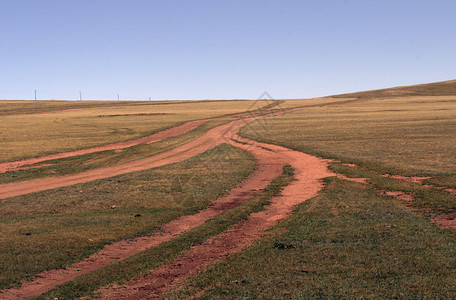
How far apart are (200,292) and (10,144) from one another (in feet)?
154

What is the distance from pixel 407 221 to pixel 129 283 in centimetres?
1033

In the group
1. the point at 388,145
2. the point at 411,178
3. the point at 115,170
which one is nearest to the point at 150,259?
the point at 411,178

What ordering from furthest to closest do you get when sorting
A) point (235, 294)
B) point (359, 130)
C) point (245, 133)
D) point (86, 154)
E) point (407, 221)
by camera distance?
point (245, 133) → point (359, 130) → point (86, 154) → point (407, 221) → point (235, 294)

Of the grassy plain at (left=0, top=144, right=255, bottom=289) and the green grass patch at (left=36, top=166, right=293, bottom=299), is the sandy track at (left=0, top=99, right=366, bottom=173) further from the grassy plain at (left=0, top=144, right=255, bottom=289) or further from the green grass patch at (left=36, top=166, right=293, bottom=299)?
the green grass patch at (left=36, top=166, right=293, bottom=299)

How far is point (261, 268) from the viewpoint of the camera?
10.5 metres

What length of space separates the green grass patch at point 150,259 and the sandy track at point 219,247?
0.35 meters

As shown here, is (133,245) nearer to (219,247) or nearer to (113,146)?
(219,247)

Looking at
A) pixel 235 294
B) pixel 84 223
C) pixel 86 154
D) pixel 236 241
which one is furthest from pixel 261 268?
pixel 86 154

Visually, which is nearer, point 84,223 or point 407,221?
point 407,221

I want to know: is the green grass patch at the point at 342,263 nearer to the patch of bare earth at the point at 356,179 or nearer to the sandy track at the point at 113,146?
the patch of bare earth at the point at 356,179

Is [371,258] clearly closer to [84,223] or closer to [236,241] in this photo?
[236,241]

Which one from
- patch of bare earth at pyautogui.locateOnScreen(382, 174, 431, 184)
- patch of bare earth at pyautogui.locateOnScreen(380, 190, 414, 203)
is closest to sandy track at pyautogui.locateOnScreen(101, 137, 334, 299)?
patch of bare earth at pyautogui.locateOnScreen(380, 190, 414, 203)

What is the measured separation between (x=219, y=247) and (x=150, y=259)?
7.62 feet

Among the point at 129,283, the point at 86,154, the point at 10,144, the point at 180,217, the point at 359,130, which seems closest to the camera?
the point at 129,283
